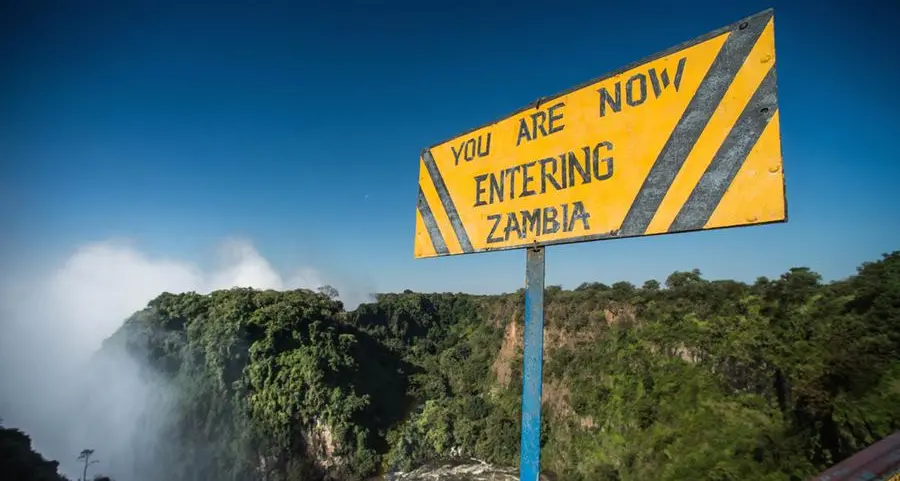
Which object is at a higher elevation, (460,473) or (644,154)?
(644,154)

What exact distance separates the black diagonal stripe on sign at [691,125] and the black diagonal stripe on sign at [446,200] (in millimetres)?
801

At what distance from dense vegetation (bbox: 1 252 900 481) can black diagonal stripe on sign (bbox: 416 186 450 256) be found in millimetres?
10244

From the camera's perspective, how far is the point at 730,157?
4.25 feet

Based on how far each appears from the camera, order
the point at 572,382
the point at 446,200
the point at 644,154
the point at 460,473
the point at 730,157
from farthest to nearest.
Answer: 1. the point at 460,473
2. the point at 572,382
3. the point at 446,200
4. the point at 644,154
5. the point at 730,157

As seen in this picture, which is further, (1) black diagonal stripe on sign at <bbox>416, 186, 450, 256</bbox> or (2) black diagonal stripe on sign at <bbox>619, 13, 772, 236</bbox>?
(1) black diagonal stripe on sign at <bbox>416, 186, 450, 256</bbox>

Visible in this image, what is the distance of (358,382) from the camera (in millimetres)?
37031

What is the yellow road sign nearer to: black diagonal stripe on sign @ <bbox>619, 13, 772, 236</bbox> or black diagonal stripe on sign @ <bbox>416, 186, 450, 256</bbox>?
black diagonal stripe on sign @ <bbox>619, 13, 772, 236</bbox>

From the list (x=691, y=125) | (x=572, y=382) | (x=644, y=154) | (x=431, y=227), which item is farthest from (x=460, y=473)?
(x=691, y=125)

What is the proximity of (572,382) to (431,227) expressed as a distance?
30.1 meters

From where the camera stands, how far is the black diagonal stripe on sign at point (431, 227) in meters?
2.19

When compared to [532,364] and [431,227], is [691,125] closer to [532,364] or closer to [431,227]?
[532,364]

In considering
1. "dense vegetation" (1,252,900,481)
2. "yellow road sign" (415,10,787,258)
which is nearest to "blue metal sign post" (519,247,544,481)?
"yellow road sign" (415,10,787,258)

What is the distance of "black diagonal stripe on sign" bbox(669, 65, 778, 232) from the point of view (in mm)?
1248

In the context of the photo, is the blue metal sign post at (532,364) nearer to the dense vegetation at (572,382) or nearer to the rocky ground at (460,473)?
the dense vegetation at (572,382)
